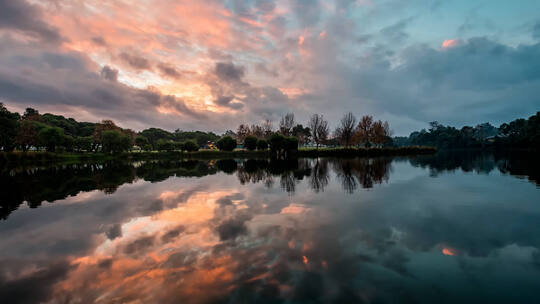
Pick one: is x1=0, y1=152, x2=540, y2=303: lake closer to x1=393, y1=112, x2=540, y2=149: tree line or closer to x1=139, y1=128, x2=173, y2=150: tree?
x1=393, y1=112, x2=540, y2=149: tree line

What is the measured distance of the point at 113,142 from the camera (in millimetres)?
55219

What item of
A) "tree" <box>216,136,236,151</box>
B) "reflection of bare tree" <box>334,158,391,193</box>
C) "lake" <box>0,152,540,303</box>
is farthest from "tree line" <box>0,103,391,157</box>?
"lake" <box>0,152,540,303</box>

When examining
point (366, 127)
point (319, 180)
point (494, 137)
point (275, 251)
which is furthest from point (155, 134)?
point (494, 137)

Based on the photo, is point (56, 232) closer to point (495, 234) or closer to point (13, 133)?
point (495, 234)

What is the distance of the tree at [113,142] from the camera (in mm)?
54656

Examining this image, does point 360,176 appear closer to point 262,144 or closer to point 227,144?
point 262,144

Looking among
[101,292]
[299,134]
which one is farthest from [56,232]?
[299,134]

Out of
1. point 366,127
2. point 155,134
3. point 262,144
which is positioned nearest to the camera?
point 262,144

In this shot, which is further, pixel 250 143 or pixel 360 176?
pixel 250 143

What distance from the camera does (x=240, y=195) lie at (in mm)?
11891

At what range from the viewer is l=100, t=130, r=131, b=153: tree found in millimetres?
54656

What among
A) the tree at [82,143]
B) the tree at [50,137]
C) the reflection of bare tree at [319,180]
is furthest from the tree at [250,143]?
the tree at [82,143]

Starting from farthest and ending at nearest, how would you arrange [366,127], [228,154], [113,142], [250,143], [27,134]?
[366,127] < [250,143] < [228,154] < [113,142] < [27,134]

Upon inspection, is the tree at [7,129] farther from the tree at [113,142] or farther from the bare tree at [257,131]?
the bare tree at [257,131]
